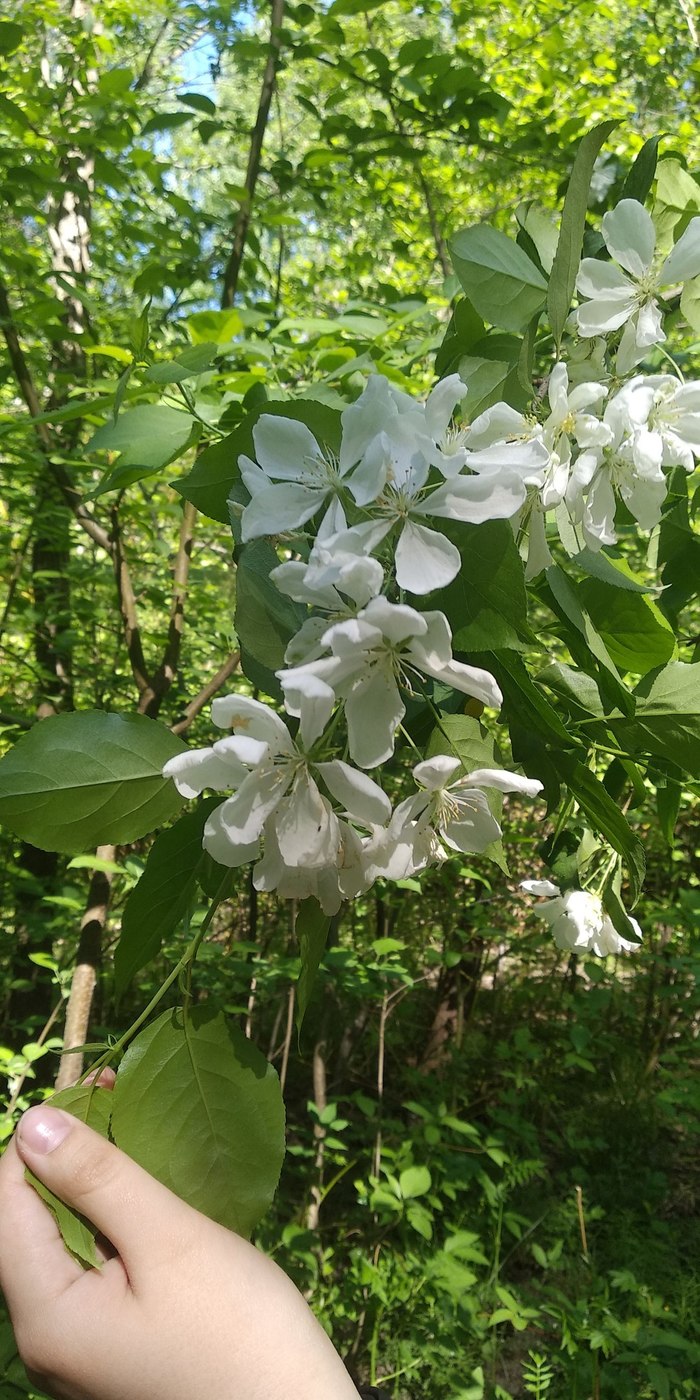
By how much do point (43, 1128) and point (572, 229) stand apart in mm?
693

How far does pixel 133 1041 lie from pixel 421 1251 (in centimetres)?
287

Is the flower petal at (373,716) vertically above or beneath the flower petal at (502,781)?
above

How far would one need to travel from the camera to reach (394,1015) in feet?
13.7

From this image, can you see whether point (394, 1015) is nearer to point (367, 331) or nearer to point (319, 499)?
point (367, 331)

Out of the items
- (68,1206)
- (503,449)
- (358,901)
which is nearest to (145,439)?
(503,449)

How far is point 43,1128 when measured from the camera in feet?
2.06

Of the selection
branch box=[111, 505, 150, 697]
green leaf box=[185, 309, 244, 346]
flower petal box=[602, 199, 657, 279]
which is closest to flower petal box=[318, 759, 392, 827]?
flower petal box=[602, 199, 657, 279]

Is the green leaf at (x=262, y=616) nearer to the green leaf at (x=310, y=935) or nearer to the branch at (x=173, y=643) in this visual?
the green leaf at (x=310, y=935)

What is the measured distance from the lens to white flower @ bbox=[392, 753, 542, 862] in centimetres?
55

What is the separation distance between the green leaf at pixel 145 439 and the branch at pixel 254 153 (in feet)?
4.27

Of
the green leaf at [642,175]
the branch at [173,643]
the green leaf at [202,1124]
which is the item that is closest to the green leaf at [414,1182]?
the branch at [173,643]

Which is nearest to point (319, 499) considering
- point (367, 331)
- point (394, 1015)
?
point (367, 331)

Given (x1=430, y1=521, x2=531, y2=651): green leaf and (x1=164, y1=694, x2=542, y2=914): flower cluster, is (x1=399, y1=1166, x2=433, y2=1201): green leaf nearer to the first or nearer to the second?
(x1=164, y1=694, x2=542, y2=914): flower cluster

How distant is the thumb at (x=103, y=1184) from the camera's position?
2.04 feet
